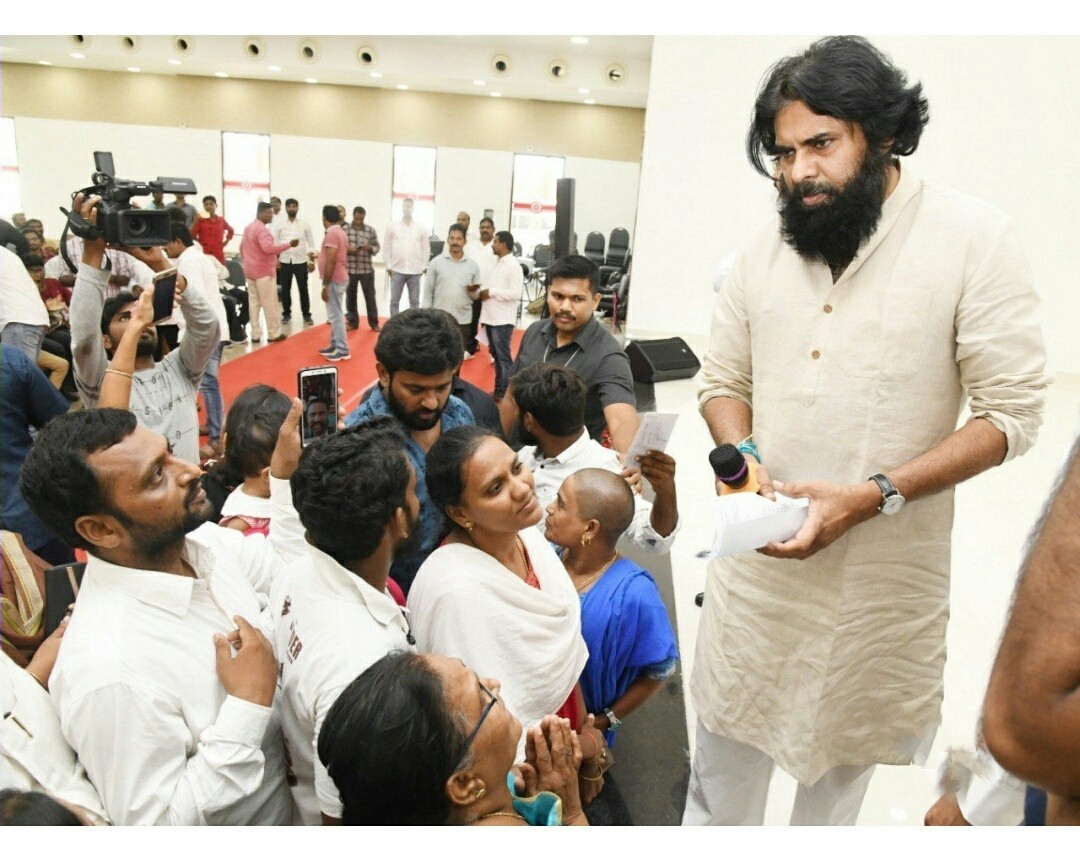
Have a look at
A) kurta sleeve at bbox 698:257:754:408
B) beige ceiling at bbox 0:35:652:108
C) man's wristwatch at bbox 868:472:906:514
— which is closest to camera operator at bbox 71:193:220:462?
kurta sleeve at bbox 698:257:754:408

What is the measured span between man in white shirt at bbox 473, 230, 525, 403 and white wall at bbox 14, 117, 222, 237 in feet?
35.2

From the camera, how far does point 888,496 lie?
1.38 m

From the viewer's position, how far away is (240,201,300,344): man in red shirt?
8.79 metres

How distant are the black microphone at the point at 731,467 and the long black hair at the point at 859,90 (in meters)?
0.64

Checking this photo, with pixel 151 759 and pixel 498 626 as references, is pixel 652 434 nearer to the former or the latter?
pixel 498 626

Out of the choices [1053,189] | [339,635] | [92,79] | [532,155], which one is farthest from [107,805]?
[92,79]

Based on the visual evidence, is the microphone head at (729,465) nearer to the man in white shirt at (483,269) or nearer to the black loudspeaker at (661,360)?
the black loudspeaker at (661,360)

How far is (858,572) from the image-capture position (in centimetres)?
152

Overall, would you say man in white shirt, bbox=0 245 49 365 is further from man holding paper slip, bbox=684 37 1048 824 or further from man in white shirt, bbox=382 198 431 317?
man in white shirt, bbox=382 198 431 317

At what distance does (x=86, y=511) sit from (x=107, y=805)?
503 mm

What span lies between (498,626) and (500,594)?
2.5 inches

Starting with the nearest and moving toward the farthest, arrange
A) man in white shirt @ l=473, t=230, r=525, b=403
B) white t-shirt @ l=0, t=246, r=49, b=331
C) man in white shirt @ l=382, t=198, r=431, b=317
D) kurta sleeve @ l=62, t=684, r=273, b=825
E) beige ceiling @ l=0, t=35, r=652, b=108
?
1. kurta sleeve @ l=62, t=684, r=273, b=825
2. white t-shirt @ l=0, t=246, r=49, b=331
3. man in white shirt @ l=473, t=230, r=525, b=403
4. man in white shirt @ l=382, t=198, r=431, b=317
5. beige ceiling @ l=0, t=35, r=652, b=108

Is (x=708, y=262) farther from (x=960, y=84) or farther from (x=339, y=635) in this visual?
(x=339, y=635)

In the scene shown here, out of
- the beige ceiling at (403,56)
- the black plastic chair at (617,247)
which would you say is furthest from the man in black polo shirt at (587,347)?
the black plastic chair at (617,247)
